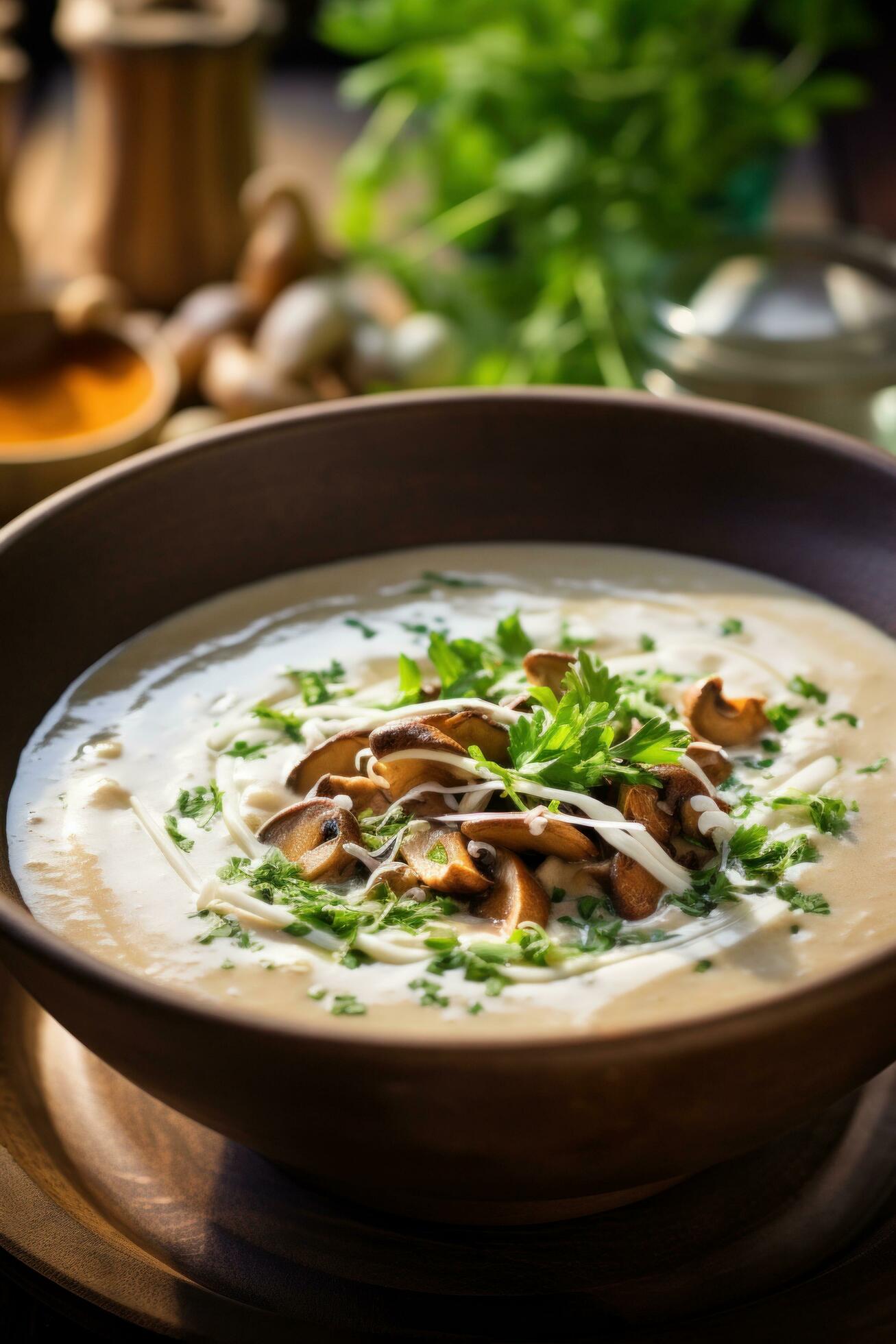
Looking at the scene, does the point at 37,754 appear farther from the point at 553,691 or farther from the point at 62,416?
the point at 62,416

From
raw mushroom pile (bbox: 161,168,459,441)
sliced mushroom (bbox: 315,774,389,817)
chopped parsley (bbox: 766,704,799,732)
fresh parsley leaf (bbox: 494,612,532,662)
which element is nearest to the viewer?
sliced mushroom (bbox: 315,774,389,817)

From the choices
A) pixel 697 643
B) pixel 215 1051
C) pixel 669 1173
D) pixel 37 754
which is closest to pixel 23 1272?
pixel 215 1051

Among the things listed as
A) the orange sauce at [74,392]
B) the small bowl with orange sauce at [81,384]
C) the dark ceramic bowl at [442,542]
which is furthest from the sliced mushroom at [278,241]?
the dark ceramic bowl at [442,542]

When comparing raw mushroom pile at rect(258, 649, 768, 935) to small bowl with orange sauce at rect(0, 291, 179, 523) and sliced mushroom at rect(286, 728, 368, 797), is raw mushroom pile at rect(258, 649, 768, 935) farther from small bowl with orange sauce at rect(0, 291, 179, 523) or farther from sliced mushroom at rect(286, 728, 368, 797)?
small bowl with orange sauce at rect(0, 291, 179, 523)

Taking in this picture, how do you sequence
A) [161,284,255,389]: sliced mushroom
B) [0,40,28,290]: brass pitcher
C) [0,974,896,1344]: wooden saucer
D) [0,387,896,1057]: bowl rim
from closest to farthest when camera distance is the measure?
1. [0,387,896,1057]: bowl rim
2. [0,974,896,1344]: wooden saucer
3. [161,284,255,389]: sliced mushroom
4. [0,40,28,290]: brass pitcher

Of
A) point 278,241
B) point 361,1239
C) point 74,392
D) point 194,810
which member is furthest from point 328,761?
point 278,241

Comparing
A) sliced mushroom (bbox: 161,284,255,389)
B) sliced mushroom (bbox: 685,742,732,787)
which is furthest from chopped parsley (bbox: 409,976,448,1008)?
sliced mushroom (bbox: 161,284,255,389)

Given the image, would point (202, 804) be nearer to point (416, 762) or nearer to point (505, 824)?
point (416, 762)

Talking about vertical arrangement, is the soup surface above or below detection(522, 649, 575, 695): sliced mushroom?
below
